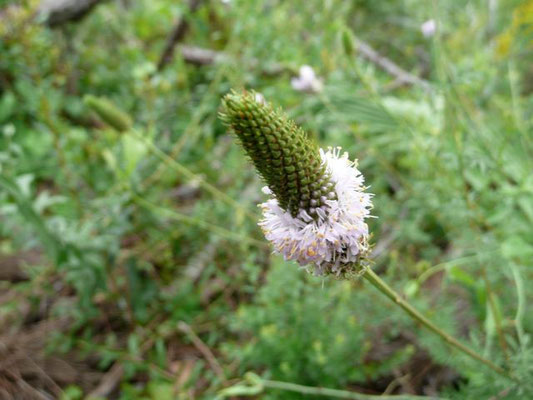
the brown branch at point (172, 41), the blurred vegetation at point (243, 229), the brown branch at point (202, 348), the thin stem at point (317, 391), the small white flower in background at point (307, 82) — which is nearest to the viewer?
the thin stem at point (317, 391)

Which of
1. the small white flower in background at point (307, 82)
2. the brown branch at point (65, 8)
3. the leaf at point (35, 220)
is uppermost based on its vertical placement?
the brown branch at point (65, 8)

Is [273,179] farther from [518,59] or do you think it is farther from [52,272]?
[518,59]

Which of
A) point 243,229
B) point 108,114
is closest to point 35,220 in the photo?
point 108,114

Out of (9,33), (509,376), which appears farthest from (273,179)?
(9,33)

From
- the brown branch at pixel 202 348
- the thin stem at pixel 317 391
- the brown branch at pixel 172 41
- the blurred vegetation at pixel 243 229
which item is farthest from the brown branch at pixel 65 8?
the thin stem at pixel 317 391

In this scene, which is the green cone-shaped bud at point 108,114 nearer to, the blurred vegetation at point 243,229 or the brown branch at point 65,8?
the blurred vegetation at point 243,229

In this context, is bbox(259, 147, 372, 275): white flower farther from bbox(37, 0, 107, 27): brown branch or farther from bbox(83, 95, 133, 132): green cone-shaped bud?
bbox(37, 0, 107, 27): brown branch
